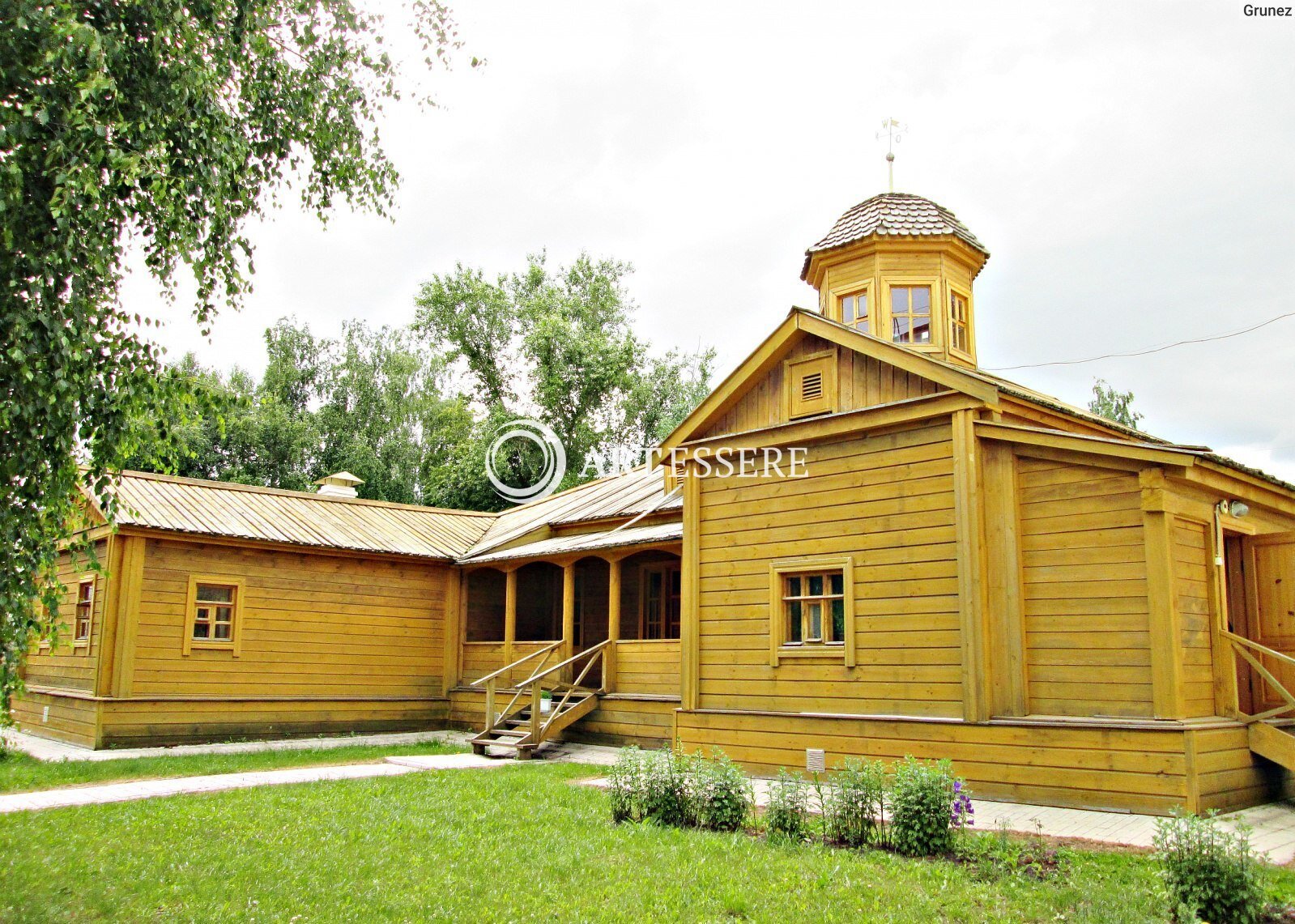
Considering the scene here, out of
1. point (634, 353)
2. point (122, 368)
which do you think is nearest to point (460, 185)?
point (634, 353)

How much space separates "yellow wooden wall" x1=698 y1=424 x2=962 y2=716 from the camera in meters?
11.4

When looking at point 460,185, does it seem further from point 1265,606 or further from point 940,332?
point 1265,606

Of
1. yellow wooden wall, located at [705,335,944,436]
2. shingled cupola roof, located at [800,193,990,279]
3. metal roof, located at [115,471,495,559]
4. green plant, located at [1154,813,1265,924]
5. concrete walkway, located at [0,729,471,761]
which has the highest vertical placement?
shingled cupola roof, located at [800,193,990,279]

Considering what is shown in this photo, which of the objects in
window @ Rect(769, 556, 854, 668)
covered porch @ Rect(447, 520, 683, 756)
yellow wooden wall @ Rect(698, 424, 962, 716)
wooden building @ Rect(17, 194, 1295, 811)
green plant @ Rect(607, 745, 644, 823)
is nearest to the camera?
green plant @ Rect(607, 745, 644, 823)

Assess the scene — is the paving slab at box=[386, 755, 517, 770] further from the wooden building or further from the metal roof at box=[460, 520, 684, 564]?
the metal roof at box=[460, 520, 684, 564]

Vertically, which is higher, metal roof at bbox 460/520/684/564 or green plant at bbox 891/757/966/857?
metal roof at bbox 460/520/684/564

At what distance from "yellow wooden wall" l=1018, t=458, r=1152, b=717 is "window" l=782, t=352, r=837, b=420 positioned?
9.16 ft

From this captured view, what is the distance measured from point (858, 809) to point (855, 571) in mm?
4112

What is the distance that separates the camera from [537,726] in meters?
16.1

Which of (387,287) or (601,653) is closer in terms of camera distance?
(601,653)

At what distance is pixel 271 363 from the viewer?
4559cm

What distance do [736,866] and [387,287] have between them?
5199 cm

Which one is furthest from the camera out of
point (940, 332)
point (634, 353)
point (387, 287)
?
point (387, 287)

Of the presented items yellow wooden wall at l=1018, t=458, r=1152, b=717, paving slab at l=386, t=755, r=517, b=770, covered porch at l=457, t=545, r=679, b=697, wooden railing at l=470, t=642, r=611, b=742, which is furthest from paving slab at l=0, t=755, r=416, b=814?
yellow wooden wall at l=1018, t=458, r=1152, b=717
